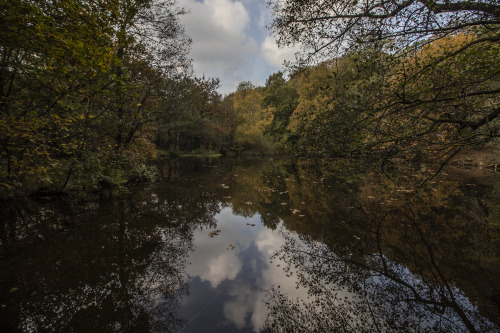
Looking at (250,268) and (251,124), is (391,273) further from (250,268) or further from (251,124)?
(251,124)

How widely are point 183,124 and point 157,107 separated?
2166cm

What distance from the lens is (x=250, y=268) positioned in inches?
158

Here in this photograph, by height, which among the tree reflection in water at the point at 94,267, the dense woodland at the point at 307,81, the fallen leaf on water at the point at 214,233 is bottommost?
the fallen leaf on water at the point at 214,233

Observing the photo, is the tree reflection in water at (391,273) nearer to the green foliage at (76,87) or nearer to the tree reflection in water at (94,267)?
the tree reflection in water at (94,267)

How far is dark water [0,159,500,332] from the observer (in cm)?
268

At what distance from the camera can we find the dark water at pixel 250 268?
2678 millimetres

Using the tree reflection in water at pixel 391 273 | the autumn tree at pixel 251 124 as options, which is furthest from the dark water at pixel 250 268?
the autumn tree at pixel 251 124

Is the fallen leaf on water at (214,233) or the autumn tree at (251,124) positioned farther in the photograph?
the autumn tree at (251,124)

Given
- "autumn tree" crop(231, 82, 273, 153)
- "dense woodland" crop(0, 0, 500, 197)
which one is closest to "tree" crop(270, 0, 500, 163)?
"dense woodland" crop(0, 0, 500, 197)

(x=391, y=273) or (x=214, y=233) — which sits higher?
(x=391, y=273)

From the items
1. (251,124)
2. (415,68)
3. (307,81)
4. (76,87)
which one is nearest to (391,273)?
(415,68)

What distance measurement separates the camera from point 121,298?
9.67ft

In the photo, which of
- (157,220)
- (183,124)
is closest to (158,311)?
(157,220)

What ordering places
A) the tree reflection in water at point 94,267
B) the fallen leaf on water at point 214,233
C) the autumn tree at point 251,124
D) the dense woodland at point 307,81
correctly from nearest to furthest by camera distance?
the tree reflection in water at point 94,267 → the dense woodland at point 307,81 → the fallen leaf on water at point 214,233 → the autumn tree at point 251,124
